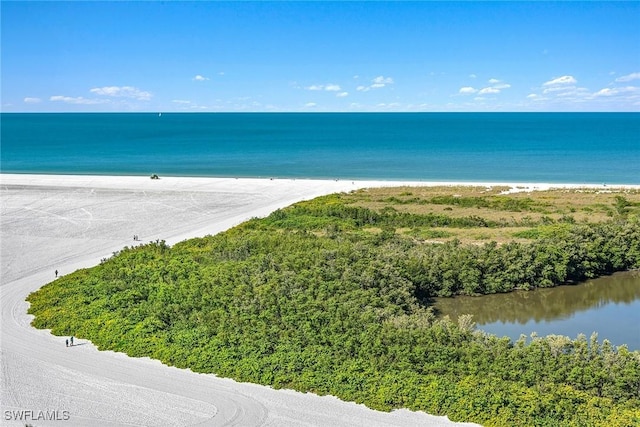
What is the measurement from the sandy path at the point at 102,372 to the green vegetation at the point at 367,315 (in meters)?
0.90

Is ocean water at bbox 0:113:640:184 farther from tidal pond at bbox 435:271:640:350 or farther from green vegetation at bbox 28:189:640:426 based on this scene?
tidal pond at bbox 435:271:640:350

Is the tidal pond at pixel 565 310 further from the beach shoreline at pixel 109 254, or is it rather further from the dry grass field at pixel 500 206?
the beach shoreline at pixel 109 254

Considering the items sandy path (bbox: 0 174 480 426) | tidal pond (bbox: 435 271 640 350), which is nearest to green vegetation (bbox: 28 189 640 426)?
sandy path (bbox: 0 174 480 426)

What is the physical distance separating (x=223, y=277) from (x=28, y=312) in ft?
35.0

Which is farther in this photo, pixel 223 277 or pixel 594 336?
pixel 223 277

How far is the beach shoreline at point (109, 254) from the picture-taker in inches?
914

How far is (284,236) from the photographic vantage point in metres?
44.9

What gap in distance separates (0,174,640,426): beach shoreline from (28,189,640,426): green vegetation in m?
1.03

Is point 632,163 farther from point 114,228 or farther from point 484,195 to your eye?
point 114,228

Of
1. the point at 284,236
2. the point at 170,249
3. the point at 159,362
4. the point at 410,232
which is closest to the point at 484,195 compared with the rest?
the point at 410,232

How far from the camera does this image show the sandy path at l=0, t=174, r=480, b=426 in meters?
22.9
